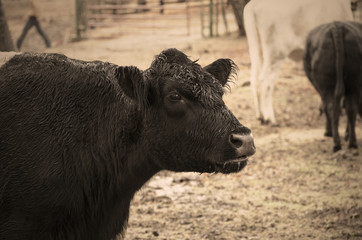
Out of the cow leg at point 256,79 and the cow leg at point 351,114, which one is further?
the cow leg at point 256,79

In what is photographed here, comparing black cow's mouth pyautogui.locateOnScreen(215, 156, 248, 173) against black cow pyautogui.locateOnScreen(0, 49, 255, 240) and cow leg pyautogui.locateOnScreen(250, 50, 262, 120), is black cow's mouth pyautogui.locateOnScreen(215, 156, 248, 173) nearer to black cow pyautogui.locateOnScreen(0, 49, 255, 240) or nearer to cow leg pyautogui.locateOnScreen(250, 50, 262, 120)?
black cow pyautogui.locateOnScreen(0, 49, 255, 240)

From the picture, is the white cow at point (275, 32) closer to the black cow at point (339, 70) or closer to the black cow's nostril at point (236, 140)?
the black cow at point (339, 70)

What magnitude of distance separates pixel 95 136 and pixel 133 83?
0.41 metres

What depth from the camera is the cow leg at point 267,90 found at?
30.9 feet

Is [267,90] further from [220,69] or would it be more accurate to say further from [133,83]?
[133,83]

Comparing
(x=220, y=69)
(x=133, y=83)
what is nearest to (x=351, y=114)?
(x=220, y=69)

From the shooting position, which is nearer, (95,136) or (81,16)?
(95,136)

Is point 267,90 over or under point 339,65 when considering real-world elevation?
under

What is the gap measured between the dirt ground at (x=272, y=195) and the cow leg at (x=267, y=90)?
19cm

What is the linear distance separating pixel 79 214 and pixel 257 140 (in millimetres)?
5482

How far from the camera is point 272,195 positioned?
636 cm

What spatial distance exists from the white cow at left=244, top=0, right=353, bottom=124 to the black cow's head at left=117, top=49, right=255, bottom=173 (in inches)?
231

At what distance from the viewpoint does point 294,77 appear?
Result: 12.9 metres

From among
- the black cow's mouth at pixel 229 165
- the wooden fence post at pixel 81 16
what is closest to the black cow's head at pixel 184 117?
the black cow's mouth at pixel 229 165
